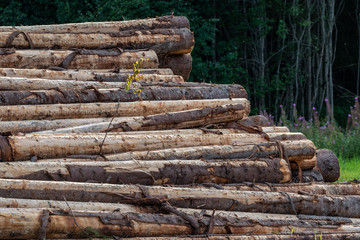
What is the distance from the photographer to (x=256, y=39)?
17266 mm

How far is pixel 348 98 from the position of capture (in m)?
18.7

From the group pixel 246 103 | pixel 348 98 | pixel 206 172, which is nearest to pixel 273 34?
pixel 348 98

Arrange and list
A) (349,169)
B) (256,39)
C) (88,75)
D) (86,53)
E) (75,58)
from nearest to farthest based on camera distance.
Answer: (88,75) < (75,58) < (86,53) < (349,169) < (256,39)

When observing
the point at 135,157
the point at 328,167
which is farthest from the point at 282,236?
the point at 328,167

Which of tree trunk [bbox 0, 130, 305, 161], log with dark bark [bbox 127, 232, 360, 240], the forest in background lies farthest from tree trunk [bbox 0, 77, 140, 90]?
the forest in background

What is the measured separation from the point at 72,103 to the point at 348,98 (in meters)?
15.0

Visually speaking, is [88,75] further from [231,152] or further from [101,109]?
[231,152]

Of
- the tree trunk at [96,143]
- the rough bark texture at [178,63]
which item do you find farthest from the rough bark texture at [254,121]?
the rough bark texture at [178,63]

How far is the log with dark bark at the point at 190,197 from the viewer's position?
398 cm

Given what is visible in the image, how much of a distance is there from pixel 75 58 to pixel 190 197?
8.40 ft

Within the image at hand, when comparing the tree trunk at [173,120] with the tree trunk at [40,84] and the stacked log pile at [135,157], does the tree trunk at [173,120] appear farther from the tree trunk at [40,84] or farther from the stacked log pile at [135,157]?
the tree trunk at [40,84]

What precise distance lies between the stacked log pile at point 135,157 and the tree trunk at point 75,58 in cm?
1

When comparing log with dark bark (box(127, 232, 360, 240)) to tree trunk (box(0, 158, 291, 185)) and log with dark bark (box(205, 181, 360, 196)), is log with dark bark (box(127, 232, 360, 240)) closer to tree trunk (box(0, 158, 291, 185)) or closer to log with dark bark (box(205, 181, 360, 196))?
log with dark bark (box(205, 181, 360, 196))

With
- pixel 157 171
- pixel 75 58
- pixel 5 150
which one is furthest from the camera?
pixel 75 58
